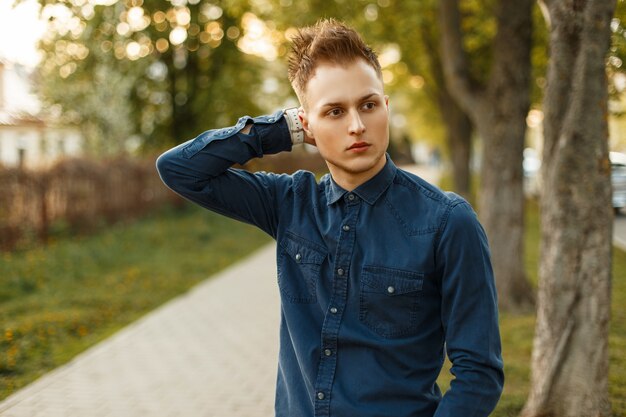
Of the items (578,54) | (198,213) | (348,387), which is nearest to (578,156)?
(578,54)

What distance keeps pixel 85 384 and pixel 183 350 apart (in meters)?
1.36

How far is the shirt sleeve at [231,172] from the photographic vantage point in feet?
7.91

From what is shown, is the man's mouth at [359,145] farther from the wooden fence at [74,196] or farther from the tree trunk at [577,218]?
the wooden fence at [74,196]

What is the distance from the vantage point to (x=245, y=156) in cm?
243

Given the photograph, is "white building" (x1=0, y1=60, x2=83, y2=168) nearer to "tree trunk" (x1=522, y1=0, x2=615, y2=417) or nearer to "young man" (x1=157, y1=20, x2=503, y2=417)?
"tree trunk" (x1=522, y1=0, x2=615, y2=417)

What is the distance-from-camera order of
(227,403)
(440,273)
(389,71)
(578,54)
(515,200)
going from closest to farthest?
(440,273) → (578,54) → (227,403) → (515,200) → (389,71)

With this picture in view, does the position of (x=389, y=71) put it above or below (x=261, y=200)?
above

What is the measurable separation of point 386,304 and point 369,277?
0.09 m

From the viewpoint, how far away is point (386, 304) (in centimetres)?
202

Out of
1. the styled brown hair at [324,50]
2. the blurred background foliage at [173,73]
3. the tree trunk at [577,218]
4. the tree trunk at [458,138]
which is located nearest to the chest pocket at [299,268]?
the styled brown hair at [324,50]

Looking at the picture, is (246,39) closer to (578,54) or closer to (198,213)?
(198,213)

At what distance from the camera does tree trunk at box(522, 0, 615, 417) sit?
4.16 metres

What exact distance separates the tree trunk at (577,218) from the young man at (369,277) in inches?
95.2

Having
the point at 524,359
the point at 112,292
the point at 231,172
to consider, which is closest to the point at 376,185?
the point at 231,172
